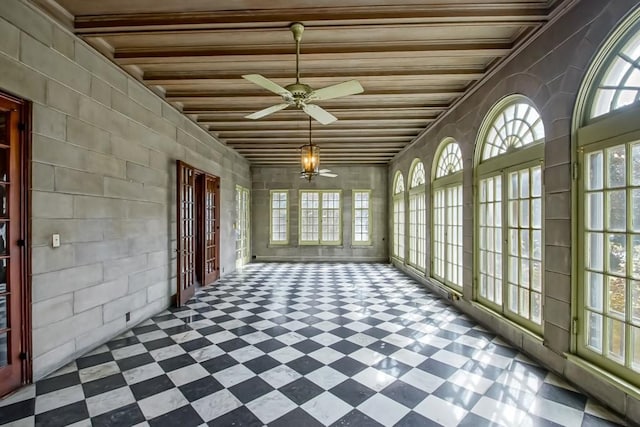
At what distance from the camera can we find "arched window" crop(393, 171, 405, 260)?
8.29 m

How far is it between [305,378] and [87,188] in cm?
300

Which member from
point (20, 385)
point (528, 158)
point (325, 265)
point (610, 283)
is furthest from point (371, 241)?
point (20, 385)

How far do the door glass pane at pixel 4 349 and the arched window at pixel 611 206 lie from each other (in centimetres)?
490

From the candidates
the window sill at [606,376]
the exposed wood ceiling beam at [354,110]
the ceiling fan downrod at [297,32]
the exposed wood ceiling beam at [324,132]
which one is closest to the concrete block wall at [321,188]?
the exposed wood ceiling beam at [324,132]

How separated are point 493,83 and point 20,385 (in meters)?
5.81

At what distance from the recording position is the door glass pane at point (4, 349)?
2514 millimetres

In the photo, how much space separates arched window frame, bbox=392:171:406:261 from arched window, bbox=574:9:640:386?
17.6ft

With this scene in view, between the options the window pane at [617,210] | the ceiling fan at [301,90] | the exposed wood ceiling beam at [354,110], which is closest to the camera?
the window pane at [617,210]

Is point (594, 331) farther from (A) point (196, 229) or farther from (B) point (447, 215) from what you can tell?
(A) point (196, 229)

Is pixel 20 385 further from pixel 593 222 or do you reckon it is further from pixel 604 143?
pixel 604 143

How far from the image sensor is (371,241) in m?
9.75

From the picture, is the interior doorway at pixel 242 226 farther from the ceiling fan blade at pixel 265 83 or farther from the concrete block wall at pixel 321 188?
the ceiling fan blade at pixel 265 83

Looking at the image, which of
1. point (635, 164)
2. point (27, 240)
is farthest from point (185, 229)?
point (635, 164)

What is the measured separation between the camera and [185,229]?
17.2ft
